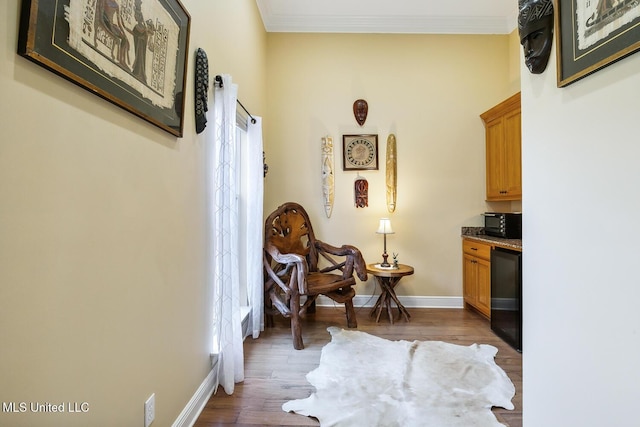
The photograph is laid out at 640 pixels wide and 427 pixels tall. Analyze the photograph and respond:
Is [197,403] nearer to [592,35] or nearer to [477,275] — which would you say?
[592,35]

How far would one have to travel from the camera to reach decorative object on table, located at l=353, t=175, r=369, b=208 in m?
3.63

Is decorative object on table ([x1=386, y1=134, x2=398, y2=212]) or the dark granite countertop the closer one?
the dark granite countertop

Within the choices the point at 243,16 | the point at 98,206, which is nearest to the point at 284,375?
the point at 98,206

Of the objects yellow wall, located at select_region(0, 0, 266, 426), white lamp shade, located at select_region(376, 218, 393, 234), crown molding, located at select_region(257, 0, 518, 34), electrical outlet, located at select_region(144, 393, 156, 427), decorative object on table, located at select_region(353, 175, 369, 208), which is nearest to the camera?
yellow wall, located at select_region(0, 0, 266, 426)

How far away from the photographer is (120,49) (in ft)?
3.35

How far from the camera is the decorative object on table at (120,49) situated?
2.45 feet

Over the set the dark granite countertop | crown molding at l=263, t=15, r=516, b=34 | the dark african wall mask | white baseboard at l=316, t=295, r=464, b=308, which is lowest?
white baseboard at l=316, t=295, r=464, b=308

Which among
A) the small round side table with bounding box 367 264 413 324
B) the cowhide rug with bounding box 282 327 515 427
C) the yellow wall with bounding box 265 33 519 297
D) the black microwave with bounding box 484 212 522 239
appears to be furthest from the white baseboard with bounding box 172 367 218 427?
the black microwave with bounding box 484 212 522 239

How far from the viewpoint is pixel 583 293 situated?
0.97 meters

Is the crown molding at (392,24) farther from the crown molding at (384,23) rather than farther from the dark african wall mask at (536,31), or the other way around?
the dark african wall mask at (536,31)

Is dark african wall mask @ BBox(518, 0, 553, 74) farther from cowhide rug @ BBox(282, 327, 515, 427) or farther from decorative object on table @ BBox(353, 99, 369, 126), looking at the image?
decorative object on table @ BBox(353, 99, 369, 126)

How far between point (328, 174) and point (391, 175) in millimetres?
769

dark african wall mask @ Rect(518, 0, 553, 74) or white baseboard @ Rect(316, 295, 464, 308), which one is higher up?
dark african wall mask @ Rect(518, 0, 553, 74)

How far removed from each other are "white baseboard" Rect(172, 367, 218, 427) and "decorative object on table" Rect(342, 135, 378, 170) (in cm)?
261
